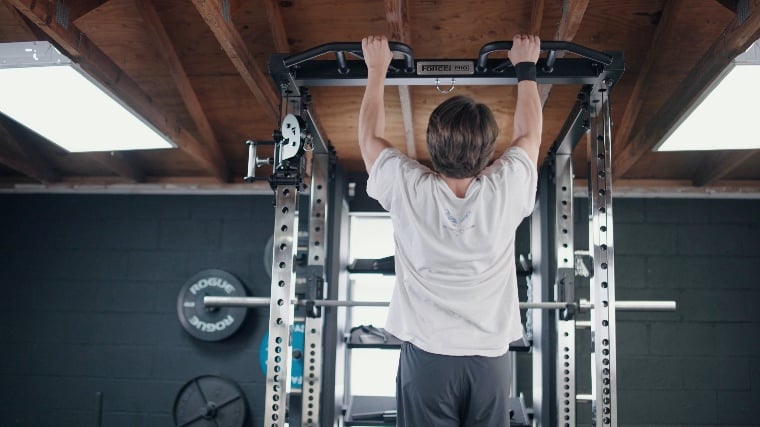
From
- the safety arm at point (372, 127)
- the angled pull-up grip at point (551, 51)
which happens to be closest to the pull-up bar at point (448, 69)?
the angled pull-up grip at point (551, 51)

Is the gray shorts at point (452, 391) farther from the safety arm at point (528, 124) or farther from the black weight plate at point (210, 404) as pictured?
the black weight plate at point (210, 404)

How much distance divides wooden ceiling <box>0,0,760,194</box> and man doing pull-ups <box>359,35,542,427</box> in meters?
1.32

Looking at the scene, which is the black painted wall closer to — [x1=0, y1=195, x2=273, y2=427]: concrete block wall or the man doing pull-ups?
[x1=0, y1=195, x2=273, y2=427]: concrete block wall

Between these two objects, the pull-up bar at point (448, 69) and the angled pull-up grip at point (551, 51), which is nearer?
the angled pull-up grip at point (551, 51)

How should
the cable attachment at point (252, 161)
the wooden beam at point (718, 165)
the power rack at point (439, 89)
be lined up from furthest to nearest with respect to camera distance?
the wooden beam at point (718, 165) → the cable attachment at point (252, 161) → the power rack at point (439, 89)

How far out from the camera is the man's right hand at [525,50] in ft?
6.37

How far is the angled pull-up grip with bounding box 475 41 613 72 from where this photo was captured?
7.00 feet

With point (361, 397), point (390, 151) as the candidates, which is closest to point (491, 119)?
point (390, 151)

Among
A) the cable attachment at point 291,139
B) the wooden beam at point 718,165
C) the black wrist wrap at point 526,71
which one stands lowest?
the cable attachment at point 291,139

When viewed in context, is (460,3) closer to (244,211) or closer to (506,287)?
(506,287)

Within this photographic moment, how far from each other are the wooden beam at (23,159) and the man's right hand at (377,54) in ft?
10.1

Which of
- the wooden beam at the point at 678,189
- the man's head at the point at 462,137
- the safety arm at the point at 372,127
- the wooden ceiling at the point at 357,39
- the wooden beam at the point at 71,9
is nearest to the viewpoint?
the man's head at the point at 462,137

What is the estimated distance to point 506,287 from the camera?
63.4 inches

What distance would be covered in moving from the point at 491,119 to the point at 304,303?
5.12 ft
